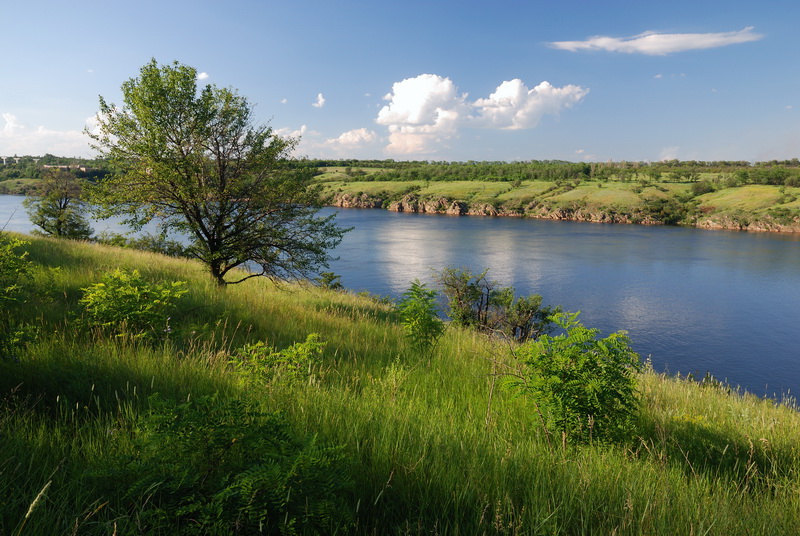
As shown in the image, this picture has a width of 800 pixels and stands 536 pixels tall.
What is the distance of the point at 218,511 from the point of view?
1857mm

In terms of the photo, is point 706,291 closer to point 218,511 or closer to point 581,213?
point 218,511

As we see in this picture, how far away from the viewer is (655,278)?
61031 millimetres

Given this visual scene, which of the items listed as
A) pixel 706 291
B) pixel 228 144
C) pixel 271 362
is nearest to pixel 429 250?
pixel 706 291

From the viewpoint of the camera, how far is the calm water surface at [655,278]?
38875 millimetres

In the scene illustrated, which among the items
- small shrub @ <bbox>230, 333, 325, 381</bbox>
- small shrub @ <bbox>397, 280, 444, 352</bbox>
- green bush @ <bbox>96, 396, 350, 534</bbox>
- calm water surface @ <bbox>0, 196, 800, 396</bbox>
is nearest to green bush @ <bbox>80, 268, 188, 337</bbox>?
small shrub @ <bbox>230, 333, 325, 381</bbox>

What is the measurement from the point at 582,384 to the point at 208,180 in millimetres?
12118

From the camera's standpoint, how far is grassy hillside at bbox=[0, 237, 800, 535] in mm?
2010

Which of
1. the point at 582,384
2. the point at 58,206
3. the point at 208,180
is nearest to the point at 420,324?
the point at 582,384

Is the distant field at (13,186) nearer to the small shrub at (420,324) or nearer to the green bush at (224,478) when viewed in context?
the small shrub at (420,324)

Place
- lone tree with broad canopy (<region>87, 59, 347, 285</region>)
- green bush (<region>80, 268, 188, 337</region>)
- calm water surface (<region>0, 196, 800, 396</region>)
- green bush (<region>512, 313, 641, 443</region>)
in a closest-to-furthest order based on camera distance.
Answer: green bush (<region>512, 313, 641, 443</region>) < green bush (<region>80, 268, 188, 337</region>) < lone tree with broad canopy (<region>87, 59, 347, 285</region>) < calm water surface (<region>0, 196, 800, 396</region>)

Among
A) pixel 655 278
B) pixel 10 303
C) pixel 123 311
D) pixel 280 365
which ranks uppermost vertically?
pixel 10 303

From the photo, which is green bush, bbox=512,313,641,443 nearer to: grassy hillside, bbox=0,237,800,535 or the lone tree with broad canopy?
grassy hillside, bbox=0,237,800,535

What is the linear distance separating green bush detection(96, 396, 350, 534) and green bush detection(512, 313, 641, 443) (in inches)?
84.1

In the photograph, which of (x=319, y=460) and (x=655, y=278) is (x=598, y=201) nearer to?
(x=655, y=278)
